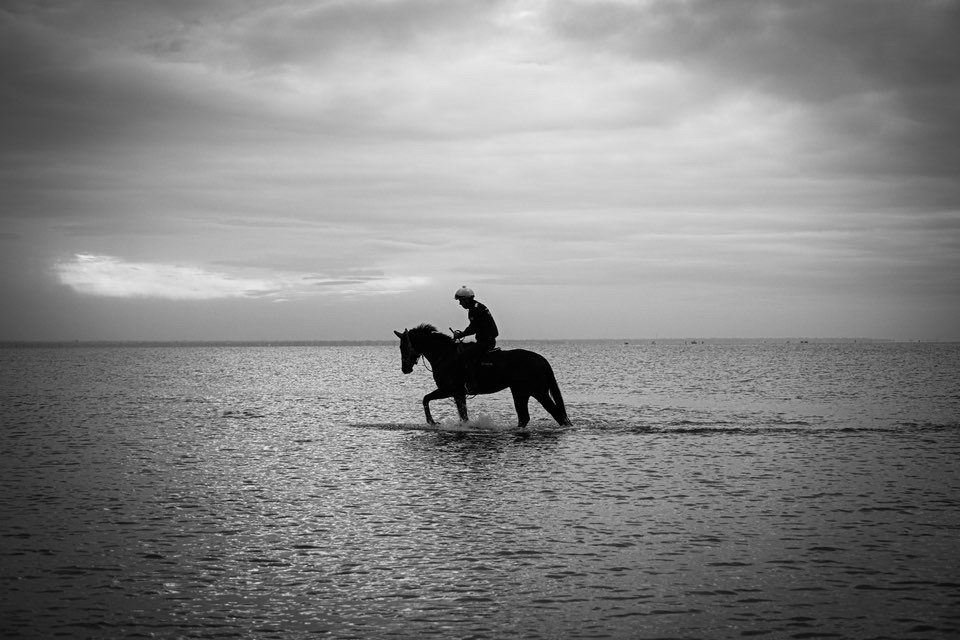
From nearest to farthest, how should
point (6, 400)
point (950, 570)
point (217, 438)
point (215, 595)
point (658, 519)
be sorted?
1. point (215, 595)
2. point (950, 570)
3. point (658, 519)
4. point (217, 438)
5. point (6, 400)

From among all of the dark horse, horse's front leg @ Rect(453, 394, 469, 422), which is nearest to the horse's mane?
the dark horse

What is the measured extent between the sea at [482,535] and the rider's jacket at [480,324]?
261 centimetres

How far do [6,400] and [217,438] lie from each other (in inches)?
822

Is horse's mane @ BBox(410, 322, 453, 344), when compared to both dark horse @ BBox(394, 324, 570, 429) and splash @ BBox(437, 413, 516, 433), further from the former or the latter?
splash @ BBox(437, 413, 516, 433)

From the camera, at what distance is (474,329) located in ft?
73.0

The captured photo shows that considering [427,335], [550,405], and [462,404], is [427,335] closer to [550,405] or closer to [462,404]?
[462,404]

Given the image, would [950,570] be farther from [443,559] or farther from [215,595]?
[215,595]

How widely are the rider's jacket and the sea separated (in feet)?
8.56

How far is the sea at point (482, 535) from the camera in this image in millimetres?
7652

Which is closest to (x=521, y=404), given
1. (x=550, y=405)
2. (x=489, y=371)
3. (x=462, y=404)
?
(x=550, y=405)

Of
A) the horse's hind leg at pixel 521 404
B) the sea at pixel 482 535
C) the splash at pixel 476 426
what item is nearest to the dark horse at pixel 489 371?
the horse's hind leg at pixel 521 404

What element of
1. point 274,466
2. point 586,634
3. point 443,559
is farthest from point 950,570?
point 274,466

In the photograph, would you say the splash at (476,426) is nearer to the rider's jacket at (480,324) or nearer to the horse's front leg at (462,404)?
the horse's front leg at (462,404)

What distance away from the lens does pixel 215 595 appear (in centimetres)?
830
